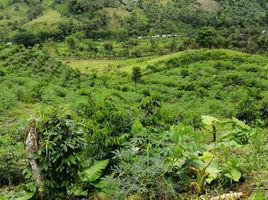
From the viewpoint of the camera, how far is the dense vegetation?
9.27m

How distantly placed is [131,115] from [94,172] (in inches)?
101

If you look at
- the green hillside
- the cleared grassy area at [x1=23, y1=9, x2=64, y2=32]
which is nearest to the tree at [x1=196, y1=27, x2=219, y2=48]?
the green hillside

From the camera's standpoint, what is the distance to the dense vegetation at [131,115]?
9.27m

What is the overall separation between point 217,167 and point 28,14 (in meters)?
170

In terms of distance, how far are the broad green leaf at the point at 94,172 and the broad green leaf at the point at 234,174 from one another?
2678 mm

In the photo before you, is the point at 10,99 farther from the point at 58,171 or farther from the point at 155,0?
the point at 155,0

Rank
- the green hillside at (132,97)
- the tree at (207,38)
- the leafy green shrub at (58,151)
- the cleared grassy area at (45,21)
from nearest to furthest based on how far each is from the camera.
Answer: the leafy green shrub at (58,151)
the green hillside at (132,97)
the tree at (207,38)
the cleared grassy area at (45,21)

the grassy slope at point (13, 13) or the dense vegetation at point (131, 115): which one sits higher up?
the dense vegetation at point (131, 115)

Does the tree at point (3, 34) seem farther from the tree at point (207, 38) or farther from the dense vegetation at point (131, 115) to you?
the tree at point (207, 38)

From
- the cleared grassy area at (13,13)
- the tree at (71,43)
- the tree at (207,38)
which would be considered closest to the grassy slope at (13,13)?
the cleared grassy area at (13,13)

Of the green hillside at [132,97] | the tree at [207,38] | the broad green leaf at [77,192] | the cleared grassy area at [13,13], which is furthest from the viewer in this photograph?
the cleared grassy area at [13,13]

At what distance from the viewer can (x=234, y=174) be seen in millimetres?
9789

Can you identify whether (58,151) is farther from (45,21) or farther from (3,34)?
(45,21)

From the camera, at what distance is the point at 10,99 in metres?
31.8
